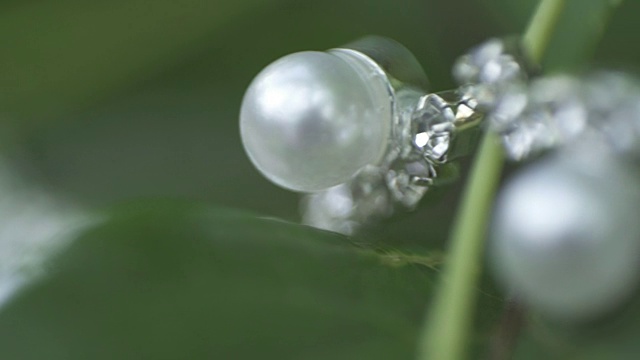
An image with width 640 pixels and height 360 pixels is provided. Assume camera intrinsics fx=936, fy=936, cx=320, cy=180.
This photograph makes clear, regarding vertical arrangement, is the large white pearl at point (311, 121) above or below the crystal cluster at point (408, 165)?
below

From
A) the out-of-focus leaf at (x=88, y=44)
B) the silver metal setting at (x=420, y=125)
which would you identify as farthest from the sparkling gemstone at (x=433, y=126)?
the out-of-focus leaf at (x=88, y=44)

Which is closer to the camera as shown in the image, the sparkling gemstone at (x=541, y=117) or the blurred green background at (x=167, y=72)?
the sparkling gemstone at (x=541, y=117)

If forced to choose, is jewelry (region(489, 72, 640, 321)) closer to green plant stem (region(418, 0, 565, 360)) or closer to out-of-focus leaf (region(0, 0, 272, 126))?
green plant stem (region(418, 0, 565, 360))

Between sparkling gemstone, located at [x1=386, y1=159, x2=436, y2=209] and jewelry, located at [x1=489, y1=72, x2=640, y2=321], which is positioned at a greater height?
sparkling gemstone, located at [x1=386, y1=159, x2=436, y2=209]

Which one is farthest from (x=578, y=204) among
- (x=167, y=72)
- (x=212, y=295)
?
(x=167, y=72)

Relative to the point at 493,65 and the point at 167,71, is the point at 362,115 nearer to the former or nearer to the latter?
the point at 493,65

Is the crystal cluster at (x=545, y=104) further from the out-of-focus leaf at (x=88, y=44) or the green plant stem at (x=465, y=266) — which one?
the out-of-focus leaf at (x=88, y=44)

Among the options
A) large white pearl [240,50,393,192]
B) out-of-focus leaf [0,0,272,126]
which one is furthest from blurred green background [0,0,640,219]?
large white pearl [240,50,393,192]

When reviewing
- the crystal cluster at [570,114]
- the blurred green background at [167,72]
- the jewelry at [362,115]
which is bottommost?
the crystal cluster at [570,114]
